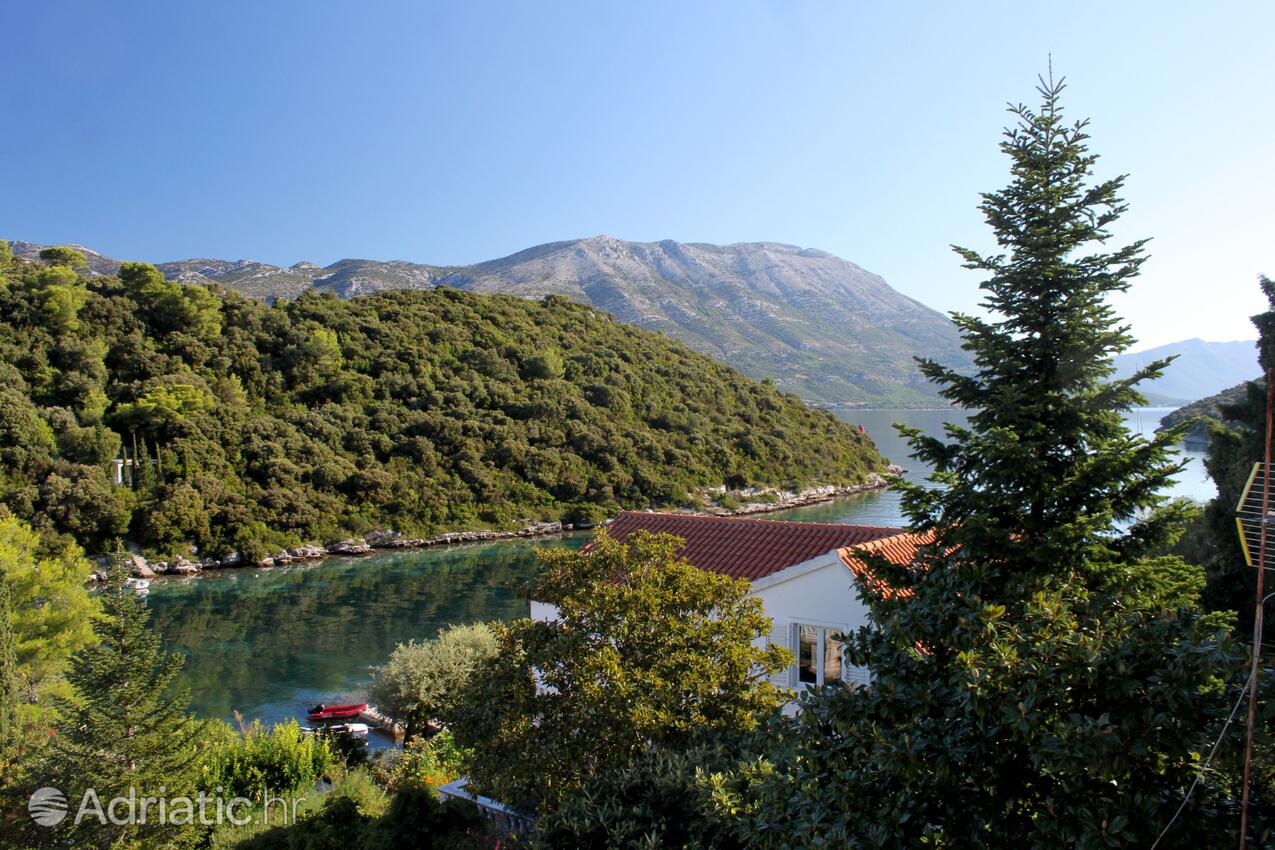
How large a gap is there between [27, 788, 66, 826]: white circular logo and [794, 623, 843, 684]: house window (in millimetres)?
9978

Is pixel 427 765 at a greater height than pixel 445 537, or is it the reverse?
pixel 445 537

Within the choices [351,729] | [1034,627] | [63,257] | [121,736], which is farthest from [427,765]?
[63,257]

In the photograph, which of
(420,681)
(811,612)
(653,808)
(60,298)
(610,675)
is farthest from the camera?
(60,298)

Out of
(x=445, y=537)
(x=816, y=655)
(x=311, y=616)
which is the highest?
(x=816, y=655)

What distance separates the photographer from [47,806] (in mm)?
9594

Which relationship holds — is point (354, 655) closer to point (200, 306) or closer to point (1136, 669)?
point (1136, 669)

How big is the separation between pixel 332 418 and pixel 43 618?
123 feet

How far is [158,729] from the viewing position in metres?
10.1

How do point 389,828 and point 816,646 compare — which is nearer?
point 389,828

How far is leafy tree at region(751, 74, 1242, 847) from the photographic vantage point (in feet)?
13.7

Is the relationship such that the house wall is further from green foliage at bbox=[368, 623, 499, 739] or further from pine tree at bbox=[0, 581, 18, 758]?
pine tree at bbox=[0, 581, 18, 758]

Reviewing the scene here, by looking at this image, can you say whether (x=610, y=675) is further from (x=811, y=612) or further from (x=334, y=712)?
(x=334, y=712)

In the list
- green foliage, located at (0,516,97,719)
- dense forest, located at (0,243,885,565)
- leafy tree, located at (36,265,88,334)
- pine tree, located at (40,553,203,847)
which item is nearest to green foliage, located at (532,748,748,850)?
pine tree, located at (40,553,203,847)

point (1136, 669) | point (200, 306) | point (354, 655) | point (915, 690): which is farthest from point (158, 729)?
point (200, 306)
